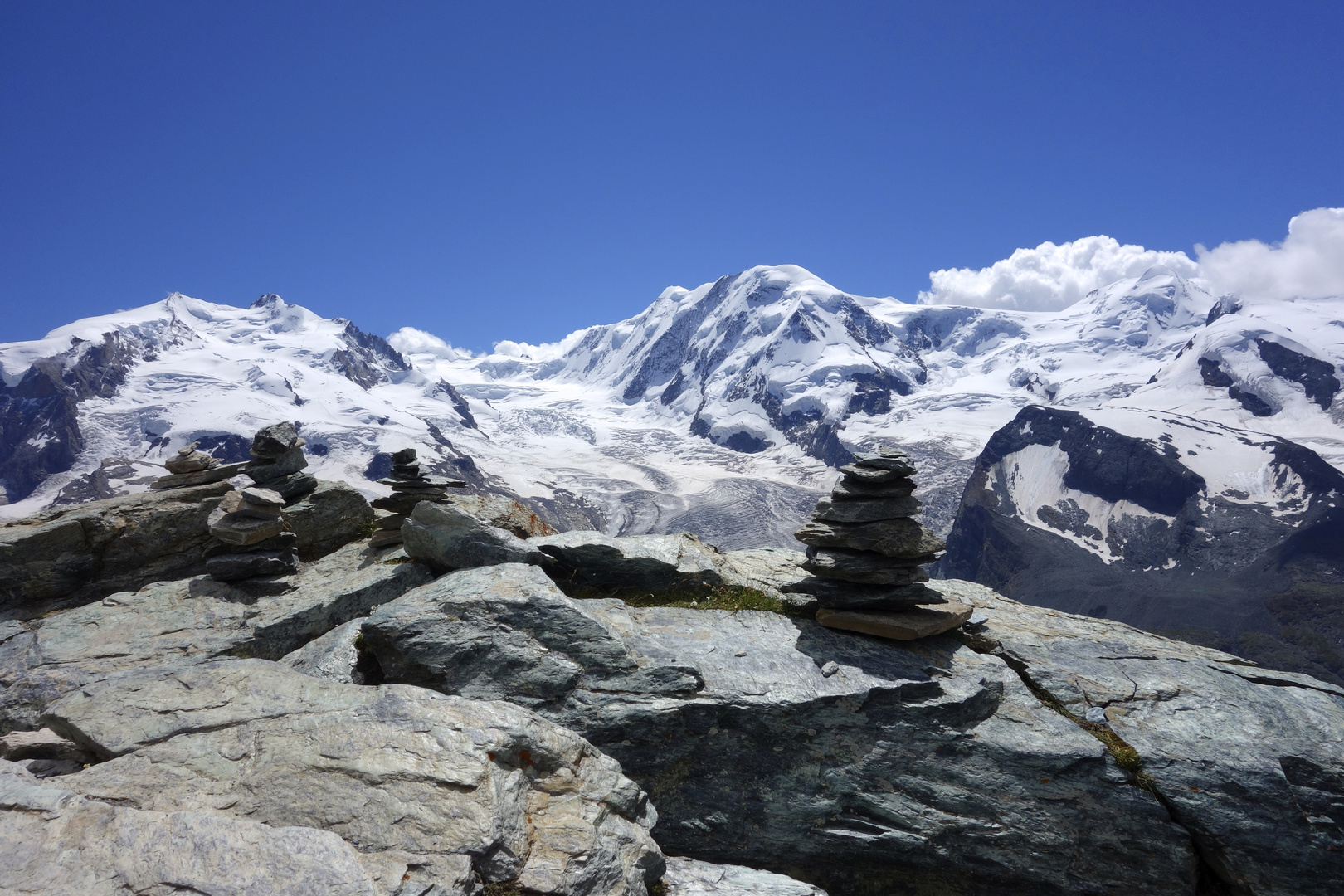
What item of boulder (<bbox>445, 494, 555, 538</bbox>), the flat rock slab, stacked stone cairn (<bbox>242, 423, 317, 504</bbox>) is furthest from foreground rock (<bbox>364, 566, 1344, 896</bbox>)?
stacked stone cairn (<bbox>242, 423, 317, 504</bbox>)

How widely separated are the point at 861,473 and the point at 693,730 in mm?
6208

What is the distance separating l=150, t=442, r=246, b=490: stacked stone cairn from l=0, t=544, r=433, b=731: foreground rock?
4941 millimetres

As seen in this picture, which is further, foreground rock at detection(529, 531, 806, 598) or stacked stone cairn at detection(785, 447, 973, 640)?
foreground rock at detection(529, 531, 806, 598)

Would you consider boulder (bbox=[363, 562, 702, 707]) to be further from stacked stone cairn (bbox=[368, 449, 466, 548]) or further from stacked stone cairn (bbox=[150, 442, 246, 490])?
stacked stone cairn (bbox=[150, 442, 246, 490])

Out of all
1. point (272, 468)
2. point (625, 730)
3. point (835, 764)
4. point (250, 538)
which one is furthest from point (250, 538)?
point (835, 764)

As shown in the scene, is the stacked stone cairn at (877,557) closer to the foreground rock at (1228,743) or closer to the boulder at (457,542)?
the foreground rock at (1228,743)

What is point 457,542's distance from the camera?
1532 centimetres

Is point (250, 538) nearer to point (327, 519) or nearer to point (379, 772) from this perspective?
point (327, 519)

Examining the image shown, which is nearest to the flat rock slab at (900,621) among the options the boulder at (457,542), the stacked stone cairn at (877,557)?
the stacked stone cairn at (877,557)

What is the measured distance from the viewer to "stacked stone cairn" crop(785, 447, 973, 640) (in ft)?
44.2

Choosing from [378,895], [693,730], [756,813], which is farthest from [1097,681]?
[378,895]

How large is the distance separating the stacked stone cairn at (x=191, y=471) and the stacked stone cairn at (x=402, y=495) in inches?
210

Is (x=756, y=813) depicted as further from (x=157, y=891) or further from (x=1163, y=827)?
(x=157, y=891)

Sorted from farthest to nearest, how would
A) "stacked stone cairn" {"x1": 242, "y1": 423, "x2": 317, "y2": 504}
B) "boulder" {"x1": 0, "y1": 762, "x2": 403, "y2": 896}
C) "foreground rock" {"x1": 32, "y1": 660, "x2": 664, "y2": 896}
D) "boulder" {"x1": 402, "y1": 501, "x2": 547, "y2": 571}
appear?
"stacked stone cairn" {"x1": 242, "y1": 423, "x2": 317, "y2": 504}
"boulder" {"x1": 402, "y1": 501, "x2": 547, "y2": 571}
"foreground rock" {"x1": 32, "y1": 660, "x2": 664, "y2": 896}
"boulder" {"x1": 0, "y1": 762, "x2": 403, "y2": 896}
